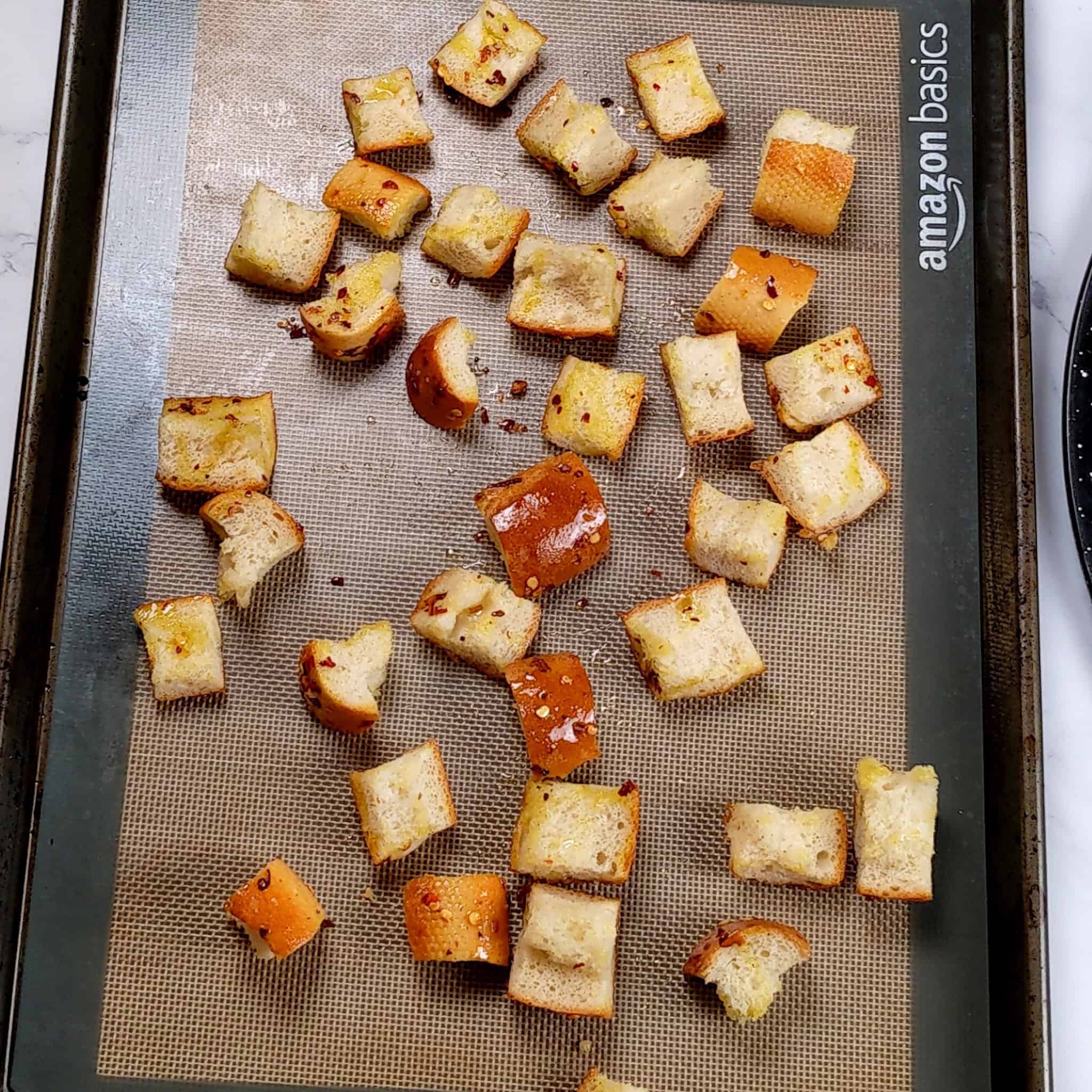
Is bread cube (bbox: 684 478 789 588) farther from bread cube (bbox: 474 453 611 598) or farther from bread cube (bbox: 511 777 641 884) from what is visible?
bread cube (bbox: 511 777 641 884)

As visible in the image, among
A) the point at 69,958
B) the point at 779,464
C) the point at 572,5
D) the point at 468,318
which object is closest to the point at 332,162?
the point at 468,318

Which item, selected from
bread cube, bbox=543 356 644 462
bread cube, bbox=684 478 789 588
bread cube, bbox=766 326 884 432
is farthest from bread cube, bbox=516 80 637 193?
bread cube, bbox=684 478 789 588

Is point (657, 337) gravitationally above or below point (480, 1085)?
above

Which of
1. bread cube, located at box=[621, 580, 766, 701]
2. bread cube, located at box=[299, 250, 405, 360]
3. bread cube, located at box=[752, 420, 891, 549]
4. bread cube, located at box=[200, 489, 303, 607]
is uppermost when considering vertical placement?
bread cube, located at box=[299, 250, 405, 360]

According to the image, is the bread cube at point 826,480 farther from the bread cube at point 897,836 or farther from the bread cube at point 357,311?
the bread cube at point 357,311

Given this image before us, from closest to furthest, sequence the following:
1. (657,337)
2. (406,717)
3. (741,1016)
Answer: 1. (741,1016)
2. (406,717)
3. (657,337)

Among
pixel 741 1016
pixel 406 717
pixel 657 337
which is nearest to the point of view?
pixel 741 1016

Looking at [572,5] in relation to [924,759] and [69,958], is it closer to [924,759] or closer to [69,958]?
[924,759]

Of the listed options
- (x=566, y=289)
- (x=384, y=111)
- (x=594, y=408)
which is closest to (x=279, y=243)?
(x=384, y=111)
